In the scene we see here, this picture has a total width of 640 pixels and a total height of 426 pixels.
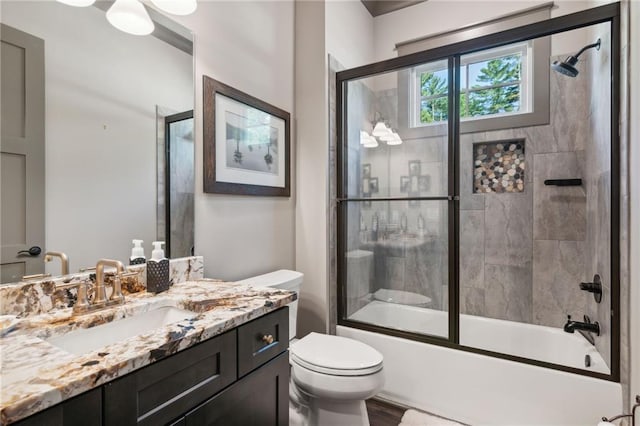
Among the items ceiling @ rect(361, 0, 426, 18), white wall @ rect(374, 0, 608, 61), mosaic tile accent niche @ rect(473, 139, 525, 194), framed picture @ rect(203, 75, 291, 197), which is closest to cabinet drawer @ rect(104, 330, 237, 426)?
framed picture @ rect(203, 75, 291, 197)

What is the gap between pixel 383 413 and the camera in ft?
6.31

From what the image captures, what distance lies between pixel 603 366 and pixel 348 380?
130cm

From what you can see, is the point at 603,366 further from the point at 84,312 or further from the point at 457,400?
the point at 84,312

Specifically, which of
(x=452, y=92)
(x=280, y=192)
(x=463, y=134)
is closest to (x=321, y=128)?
(x=280, y=192)

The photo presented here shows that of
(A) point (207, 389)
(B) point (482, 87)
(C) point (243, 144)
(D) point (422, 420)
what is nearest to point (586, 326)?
(D) point (422, 420)

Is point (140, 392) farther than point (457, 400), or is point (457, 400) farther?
point (457, 400)

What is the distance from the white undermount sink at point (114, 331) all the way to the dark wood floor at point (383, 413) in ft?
4.49

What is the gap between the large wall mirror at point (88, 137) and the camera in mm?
970

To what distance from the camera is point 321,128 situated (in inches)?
87.7

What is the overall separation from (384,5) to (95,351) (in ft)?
10.7

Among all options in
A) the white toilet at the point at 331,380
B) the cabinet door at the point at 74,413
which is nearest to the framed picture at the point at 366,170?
the white toilet at the point at 331,380

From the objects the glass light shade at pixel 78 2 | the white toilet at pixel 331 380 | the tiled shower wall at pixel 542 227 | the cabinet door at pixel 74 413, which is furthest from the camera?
the tiled shower wall at pixel 542 227

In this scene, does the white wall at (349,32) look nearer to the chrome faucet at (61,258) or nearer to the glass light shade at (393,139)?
the glass light shade at (393,139)

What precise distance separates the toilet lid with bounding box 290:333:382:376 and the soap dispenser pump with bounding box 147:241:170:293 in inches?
29.7
